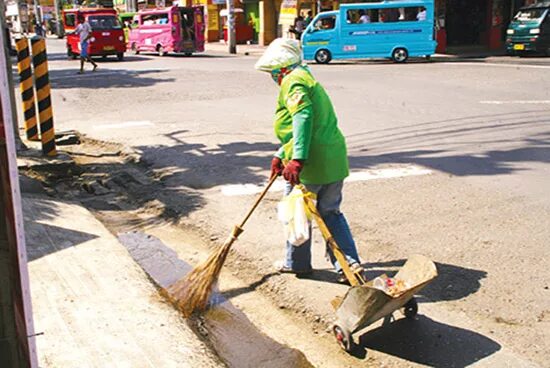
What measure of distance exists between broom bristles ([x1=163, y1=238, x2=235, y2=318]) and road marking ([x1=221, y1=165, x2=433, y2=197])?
2.49 metres

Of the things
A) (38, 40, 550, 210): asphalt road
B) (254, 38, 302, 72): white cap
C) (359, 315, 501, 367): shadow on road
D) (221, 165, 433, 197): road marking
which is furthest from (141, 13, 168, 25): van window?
(359, 315, 501, 367): shadow on road

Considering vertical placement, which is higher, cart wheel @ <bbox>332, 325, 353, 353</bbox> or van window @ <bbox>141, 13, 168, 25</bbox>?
van window @ <bbox>141, 13, 168, 25</bbox>

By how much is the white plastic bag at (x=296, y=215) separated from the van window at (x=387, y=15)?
20.6 m

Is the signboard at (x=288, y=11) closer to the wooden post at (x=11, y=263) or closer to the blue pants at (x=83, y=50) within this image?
the blue pants at (x=83, y=50)

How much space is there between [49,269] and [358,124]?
6789 millimetres

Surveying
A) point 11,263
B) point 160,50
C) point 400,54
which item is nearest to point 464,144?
point 11,263

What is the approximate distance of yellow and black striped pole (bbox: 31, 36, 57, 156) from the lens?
8820 mm

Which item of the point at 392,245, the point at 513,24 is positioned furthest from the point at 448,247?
the point at 513,24

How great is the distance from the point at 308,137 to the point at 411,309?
49.0 inches

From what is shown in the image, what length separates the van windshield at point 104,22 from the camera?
95.6ft

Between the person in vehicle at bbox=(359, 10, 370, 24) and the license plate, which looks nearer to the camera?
the person in vehicle at bbox=(359, 10, 370, 24)

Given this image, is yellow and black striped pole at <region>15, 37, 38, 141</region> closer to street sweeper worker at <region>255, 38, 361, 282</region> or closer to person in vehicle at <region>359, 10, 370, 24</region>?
street sweeper worker at <region>255, 38, 361, 282</region>

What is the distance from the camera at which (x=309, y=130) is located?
165 inches

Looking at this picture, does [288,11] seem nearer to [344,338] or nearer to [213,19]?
[213,19]
